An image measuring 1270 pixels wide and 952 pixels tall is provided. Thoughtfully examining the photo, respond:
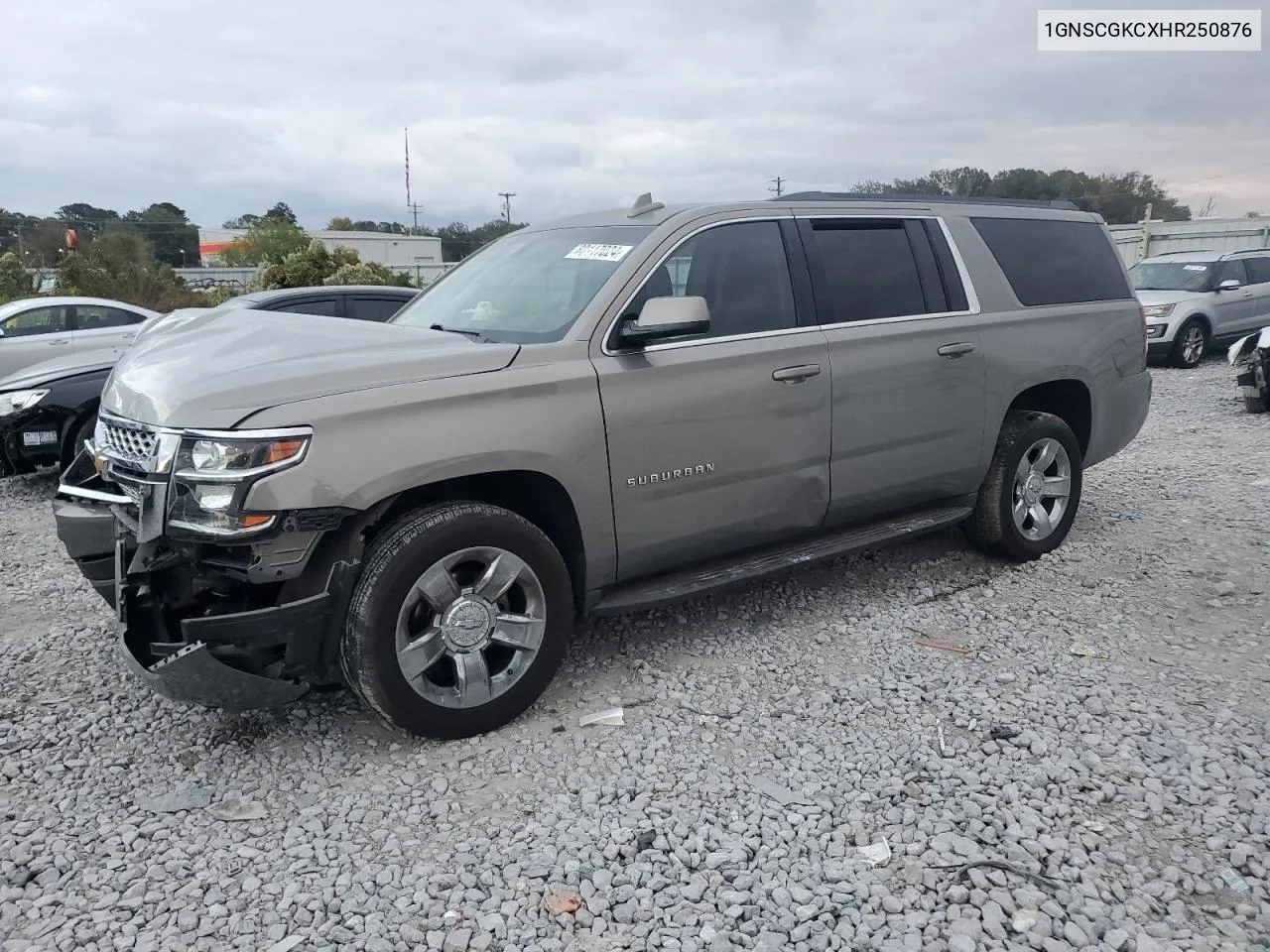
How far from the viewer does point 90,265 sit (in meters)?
24.1

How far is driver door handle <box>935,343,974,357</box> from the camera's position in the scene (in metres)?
4.69

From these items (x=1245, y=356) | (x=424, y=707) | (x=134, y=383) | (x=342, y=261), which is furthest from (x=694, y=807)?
(x=342, y=261)

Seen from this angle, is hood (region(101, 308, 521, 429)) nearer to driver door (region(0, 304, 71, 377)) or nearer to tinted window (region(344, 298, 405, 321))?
tinted window (region(344, 298, 405, 321))

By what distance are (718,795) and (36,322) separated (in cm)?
1076

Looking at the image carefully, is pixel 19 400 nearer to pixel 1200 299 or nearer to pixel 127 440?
pixel 127 440

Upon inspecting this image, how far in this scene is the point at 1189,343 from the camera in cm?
1424

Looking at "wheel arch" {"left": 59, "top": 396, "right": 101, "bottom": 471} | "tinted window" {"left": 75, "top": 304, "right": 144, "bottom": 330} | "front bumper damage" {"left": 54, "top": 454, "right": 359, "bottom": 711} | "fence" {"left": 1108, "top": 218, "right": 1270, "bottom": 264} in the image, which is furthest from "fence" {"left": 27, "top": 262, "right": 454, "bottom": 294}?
"front bumper damage" {"left": 54, "top": 454, "right": 359, "bottom": 711}

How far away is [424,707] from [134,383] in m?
1.57

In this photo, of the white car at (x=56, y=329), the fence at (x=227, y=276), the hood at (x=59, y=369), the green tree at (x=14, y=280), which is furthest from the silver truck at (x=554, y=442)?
the fence at (x=227, y=276)

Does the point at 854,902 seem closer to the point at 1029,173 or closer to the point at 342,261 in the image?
the point at 342,261

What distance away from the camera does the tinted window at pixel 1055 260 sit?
5.13 metres

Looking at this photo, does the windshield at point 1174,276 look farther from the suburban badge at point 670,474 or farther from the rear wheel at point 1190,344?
the suburban badge at point 670,474

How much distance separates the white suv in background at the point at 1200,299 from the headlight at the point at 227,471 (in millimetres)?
14104

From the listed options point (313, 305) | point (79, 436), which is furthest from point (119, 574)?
point (313, 305)
